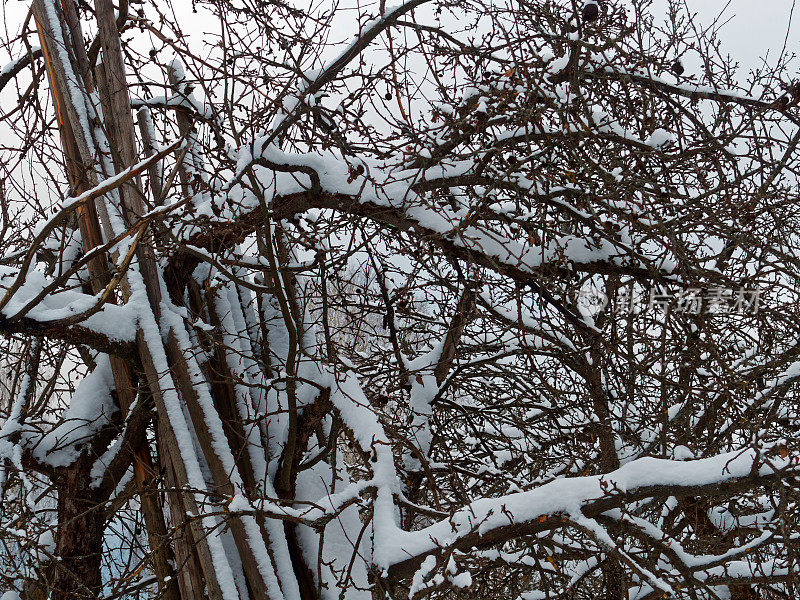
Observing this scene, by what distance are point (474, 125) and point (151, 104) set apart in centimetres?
248

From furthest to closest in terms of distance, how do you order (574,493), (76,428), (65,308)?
(76,428) < (65,308) < (574,493)

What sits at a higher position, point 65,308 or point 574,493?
point 65,308

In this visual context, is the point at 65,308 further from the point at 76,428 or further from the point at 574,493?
the point at 574,493

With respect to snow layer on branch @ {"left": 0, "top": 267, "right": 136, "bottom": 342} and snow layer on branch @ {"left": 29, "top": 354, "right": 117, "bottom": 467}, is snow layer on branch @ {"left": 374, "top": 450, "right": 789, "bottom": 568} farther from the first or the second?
snow layer on branch @ {"left": 29, "top": 354, "right": 117, "bottom": 467}

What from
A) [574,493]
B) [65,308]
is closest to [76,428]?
[65,308]

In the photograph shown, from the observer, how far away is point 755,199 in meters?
3.21

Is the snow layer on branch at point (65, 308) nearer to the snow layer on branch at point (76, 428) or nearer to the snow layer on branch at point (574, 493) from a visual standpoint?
the snow layer on branch at point (76, 428)

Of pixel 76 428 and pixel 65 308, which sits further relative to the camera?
pixel 76 428

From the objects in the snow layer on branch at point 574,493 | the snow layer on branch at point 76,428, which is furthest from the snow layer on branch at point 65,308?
the snow layer on branch at point 574,493

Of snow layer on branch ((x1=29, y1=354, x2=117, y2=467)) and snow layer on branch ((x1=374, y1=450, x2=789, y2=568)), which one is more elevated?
snow layer on branch ((x1=29, y1=354, x2=117, y2=467))

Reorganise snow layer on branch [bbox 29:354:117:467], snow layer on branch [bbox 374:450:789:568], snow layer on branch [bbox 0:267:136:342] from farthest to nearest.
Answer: snow layer on branch [bbox 29:354:117:467] < snow layer on branch [bbox 0:267:136:342] < snow layer on branch [bbox 374:450:789:568]

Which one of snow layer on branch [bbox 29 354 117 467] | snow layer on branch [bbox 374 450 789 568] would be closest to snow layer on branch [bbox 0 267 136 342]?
snow layer on branch [bbox 29 354 117 467]

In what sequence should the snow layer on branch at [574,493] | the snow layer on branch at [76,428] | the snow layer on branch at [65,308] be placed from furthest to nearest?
the snow layer on branch at [76,428]
the snow layer on branch at [65,308]
the snow layer on branch at [574,493]

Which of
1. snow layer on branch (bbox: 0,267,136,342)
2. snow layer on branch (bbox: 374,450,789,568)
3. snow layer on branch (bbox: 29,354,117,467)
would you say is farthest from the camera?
snow layer on branch (bbox: 29,354,117,467)
